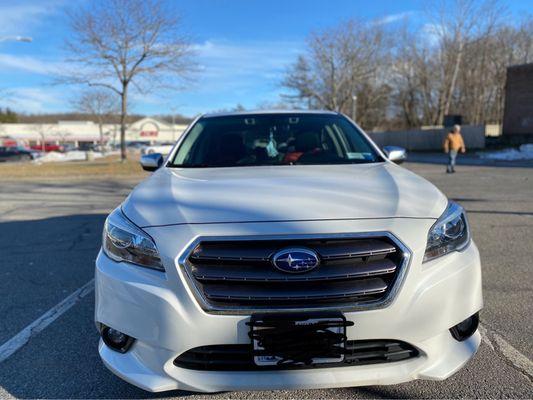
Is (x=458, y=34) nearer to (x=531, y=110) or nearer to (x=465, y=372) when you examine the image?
(x=531, y=110)

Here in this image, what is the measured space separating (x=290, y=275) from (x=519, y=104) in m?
34.3

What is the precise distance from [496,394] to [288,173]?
5.84 feet

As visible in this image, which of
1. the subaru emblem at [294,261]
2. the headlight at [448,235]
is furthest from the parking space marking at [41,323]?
the headlight at [448,235]

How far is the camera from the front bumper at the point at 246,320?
77.8 inches

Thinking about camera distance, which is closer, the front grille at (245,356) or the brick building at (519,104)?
the front grille at (245,356)

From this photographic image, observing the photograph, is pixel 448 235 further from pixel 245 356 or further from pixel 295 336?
pixel 245 356

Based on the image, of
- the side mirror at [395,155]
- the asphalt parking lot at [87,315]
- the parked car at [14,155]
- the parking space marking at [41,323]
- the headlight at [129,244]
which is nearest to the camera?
the headlight at [129,244]

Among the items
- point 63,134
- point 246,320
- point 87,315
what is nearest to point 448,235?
point 246,320

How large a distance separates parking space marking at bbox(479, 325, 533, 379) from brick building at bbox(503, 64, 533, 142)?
30884 millimetres

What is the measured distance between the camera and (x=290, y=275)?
6.55 ft

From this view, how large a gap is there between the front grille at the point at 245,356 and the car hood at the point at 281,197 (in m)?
0.59

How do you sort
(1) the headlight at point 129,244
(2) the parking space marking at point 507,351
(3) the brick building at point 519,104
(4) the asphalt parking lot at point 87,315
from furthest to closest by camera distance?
(3) the brick building at point 519,104 → (2) the parking space marking at point 507,351 → (4) the asphalt parking lot at point 87,315 → (1) the headlight at point 129,244

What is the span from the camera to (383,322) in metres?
1.99

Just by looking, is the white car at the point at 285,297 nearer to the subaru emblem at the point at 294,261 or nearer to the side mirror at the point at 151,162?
the subaru emblem at the point at 294,261
